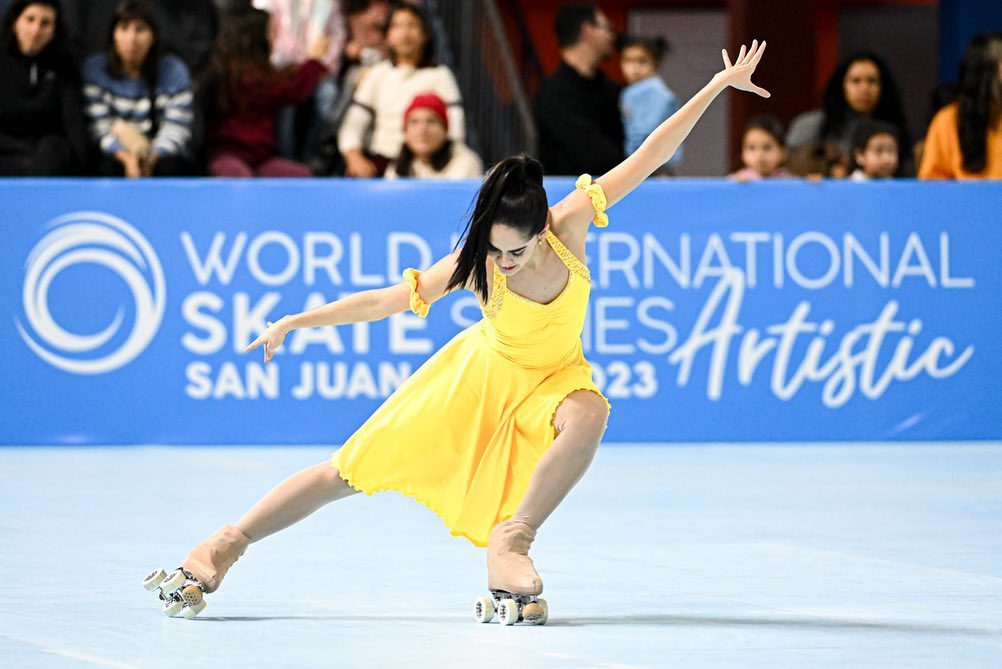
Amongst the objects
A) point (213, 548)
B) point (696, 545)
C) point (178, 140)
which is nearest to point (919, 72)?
point (178, 140)

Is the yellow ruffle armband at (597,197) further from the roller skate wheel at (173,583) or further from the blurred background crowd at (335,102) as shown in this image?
the blurred background crowd at (335,102)

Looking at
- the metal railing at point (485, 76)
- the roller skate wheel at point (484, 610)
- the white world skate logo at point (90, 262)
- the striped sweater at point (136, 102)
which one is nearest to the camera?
the roller skate wheel at point (484, 610)

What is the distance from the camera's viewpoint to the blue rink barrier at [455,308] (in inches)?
281

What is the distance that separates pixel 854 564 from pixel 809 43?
1073 centimetres

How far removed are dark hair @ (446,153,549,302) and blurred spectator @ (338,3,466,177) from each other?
435cm

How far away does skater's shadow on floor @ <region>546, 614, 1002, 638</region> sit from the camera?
3.34 metres

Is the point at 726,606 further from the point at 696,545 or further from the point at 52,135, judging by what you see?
the point at 52,135

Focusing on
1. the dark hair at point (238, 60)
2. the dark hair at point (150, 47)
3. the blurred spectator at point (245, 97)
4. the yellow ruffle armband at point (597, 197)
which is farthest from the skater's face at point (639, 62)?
the yellow ruffle armband at point (597, 197)

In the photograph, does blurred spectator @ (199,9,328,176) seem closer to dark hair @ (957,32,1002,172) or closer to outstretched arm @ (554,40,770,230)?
dark hair @ (957,32,1002,172)

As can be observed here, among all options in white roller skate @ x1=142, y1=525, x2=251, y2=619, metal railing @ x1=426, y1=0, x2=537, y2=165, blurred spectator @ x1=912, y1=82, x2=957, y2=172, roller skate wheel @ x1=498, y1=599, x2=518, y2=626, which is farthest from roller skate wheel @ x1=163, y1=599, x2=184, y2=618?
metal railing @ x1=426, y1=0, x2=537, y2=165

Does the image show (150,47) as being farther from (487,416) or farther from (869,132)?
(487,416)

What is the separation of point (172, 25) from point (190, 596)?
5548 mm

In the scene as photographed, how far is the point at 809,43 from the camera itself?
14.2m

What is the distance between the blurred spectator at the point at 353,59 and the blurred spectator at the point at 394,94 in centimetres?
11
